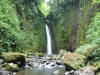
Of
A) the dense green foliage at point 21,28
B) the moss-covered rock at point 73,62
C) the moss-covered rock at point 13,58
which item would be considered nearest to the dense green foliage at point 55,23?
the dense green foliage at point 21,28

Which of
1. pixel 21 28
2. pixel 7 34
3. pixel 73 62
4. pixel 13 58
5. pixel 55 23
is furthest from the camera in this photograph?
pixel 55 23

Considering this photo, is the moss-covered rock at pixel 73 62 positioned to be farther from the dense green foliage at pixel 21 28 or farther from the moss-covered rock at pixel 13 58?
the dense green foliage at pixel 21 28

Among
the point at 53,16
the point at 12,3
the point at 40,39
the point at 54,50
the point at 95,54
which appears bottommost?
the point at 54,50

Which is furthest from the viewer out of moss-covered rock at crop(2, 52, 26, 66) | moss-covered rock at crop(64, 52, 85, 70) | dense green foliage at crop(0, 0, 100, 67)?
dense green foliage at crop(0, 0, 100, 67)

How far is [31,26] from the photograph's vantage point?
47.6 feet

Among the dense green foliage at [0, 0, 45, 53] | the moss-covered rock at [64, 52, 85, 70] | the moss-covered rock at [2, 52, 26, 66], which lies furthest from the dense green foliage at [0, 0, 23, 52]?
the moss-covered rock at [64, 52, 85, 70]

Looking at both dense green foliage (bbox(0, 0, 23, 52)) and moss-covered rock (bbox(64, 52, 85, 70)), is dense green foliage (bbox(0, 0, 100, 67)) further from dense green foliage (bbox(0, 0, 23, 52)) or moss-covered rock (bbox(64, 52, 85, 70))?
moss-covered rock (bbox(64, 52, 85, 70))

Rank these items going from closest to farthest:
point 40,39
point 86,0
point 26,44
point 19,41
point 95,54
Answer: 1. point 95,54
2. point 19,41
3. point 26,44
4. point 86,0
5. point 40,39

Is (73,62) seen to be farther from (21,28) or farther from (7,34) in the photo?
(21,28)

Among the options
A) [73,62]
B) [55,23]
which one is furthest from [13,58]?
[55,23]

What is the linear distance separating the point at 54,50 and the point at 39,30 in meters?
3.40

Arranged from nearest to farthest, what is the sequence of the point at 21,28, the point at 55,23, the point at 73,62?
1. the point at 73,62
2. the point at 21,28
3. the point at 55,23

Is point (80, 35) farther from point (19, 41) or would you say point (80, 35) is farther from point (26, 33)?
point (19, 41)

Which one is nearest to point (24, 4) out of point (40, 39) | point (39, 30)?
point (39, 30)
